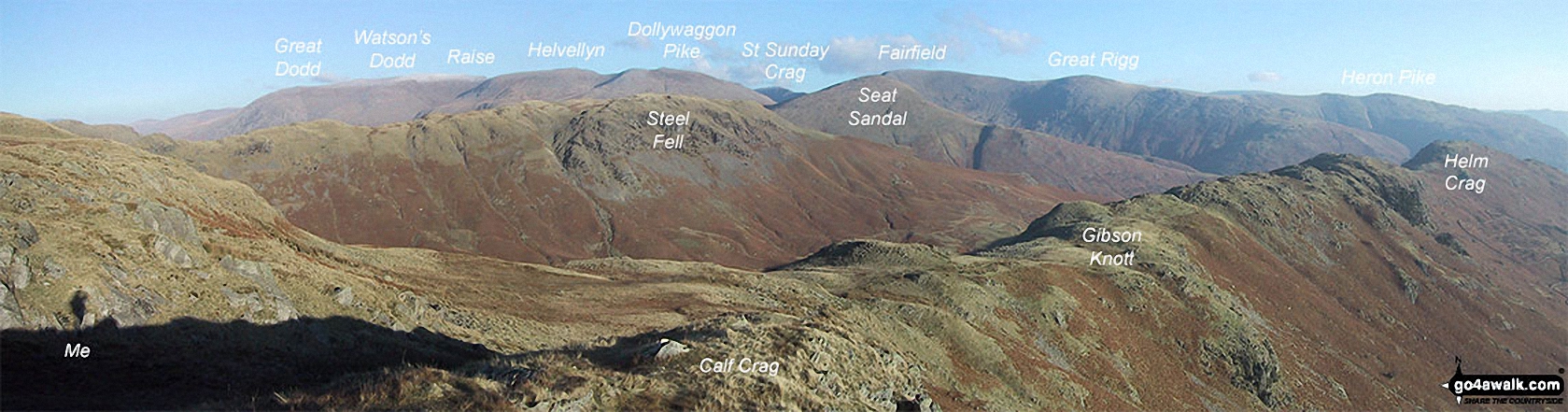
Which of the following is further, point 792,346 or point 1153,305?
point 1153,305

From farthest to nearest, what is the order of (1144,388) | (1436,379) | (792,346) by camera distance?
(1436,379)
(1144,388)
(792,346)

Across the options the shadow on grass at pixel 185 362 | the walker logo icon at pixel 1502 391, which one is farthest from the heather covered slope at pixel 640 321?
the walker logo icon at pixel 1502 391

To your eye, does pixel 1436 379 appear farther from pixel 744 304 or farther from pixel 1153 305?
pixel 744 304

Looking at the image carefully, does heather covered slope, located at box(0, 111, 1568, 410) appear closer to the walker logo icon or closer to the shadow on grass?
the shadow on grass

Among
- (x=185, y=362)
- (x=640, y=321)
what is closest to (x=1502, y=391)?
(x=640, y=321)

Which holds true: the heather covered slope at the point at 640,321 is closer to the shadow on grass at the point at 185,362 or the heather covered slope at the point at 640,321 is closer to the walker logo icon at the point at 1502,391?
the shadow on grass at the point at 185,362

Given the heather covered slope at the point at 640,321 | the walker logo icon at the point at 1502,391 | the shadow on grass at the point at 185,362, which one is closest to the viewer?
the shadow on grass at the point at 185,362

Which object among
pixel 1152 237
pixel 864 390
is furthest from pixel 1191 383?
pixel 864 390

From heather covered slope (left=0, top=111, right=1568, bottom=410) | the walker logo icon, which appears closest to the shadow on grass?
heather covered slope (left=0, top=111, right=1568, bottom=410)

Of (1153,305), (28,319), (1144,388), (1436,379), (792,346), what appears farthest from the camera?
(1436,379)
